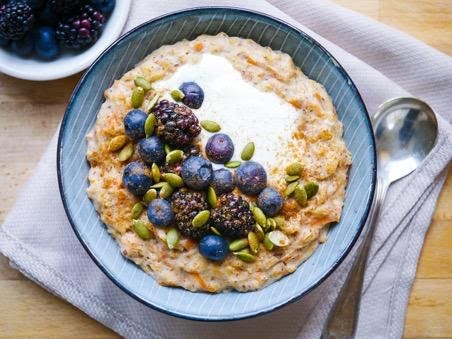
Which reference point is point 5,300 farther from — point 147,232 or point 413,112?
point 413,112

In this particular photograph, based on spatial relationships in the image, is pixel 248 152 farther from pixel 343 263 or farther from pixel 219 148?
pixel 343 263

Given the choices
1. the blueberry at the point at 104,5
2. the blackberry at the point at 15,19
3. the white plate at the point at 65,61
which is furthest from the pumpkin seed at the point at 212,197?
the blackberry at the point at 15,19

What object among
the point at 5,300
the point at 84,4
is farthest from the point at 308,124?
the point at 5,300

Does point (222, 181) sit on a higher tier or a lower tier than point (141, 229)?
higher

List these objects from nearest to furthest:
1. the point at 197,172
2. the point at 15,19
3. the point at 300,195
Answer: the point at 197,172 → the point at 300,195 → the point at 15,19

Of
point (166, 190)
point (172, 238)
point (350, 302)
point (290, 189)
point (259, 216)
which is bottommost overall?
point (350, 302)

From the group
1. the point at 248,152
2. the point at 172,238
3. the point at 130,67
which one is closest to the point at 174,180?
the point at 172,238
